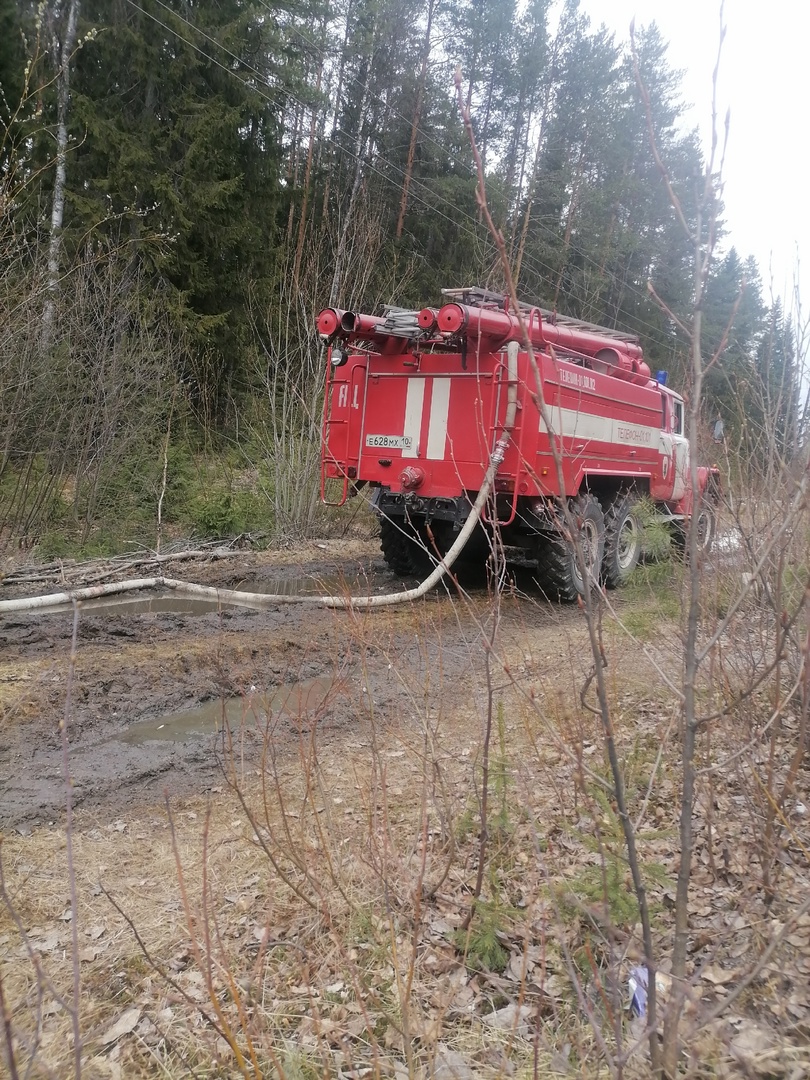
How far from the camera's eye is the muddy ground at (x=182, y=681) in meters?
3.92

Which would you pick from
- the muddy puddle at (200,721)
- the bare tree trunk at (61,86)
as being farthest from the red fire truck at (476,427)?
the bare tree trunk at (61,86)

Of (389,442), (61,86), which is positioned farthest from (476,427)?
(61,86)

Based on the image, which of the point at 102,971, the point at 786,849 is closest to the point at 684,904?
the point at 786,849

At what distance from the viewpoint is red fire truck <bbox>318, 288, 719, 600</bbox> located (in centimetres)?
728

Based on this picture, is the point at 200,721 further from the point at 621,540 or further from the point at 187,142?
the point at 187,142

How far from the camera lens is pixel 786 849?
120 inches

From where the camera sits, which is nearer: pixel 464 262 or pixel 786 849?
pixel 786 849

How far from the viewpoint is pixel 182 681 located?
546 cm

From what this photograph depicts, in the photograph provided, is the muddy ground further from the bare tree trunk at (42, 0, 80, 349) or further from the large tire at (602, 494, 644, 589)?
the bare tree trunk at (42, 0, 80, 349)

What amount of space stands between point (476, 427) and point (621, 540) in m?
2.93

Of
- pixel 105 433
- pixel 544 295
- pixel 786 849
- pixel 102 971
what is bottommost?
pixel 102 971

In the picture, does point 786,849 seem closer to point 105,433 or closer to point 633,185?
point 105,433

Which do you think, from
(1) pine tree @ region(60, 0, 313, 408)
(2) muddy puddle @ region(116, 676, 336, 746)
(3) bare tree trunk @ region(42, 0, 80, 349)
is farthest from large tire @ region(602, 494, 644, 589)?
(3) bare tree trunk @ region(42, 0, 80, 349)

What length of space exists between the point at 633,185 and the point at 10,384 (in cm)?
2409
